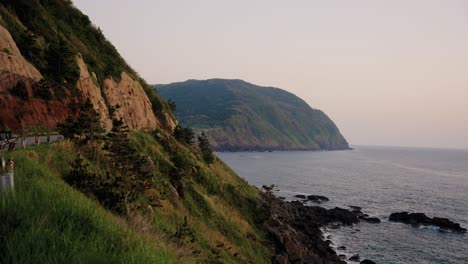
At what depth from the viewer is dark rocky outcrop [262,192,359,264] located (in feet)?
110

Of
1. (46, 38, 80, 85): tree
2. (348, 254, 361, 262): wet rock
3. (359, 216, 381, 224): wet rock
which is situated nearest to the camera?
(46, 38, 80, 85): tree

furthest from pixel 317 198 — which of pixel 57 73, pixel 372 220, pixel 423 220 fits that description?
pixel 57 73

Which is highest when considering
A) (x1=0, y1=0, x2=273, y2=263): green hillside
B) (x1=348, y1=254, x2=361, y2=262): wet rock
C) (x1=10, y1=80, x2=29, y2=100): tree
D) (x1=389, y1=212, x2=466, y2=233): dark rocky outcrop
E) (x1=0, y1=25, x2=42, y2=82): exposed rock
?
(x1=0, y1=25, x2=42, y2=82): exposed rock

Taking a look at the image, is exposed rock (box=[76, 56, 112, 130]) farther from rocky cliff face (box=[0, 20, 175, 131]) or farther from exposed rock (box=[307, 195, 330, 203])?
exposed rock (box=[307, 195, 330, 203])

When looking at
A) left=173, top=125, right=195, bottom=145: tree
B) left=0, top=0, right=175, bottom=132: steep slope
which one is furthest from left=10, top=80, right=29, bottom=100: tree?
left=173, top=125, right=195, bottom=145: tree

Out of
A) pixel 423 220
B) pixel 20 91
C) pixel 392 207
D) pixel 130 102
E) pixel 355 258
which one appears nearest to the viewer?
pixel 20 91

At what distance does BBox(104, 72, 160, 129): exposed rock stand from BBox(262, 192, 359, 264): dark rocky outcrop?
63.7ft

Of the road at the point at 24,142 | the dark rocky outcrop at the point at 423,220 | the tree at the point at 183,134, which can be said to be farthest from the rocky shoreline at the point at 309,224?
the road at the point at 24,142

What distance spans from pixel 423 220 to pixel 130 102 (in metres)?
54.9

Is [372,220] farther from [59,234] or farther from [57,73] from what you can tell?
[59,234]

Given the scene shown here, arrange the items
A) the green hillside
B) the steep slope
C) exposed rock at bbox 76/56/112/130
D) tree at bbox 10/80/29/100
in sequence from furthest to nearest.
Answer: exposed rock at bbox 76/56/112/130 < the steep slope < tree at bbox 10/80/29/100 < the green hillside

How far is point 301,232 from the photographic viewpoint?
148 feet

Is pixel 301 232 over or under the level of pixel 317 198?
over

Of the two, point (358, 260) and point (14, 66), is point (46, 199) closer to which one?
point (14, 66)
